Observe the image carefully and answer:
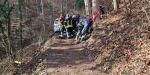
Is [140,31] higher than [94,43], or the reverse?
[140,31]

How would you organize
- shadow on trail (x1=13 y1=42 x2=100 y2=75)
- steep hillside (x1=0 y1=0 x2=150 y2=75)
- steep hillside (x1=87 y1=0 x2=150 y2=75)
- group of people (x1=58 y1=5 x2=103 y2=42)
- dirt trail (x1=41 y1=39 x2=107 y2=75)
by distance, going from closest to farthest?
steep hillside (x1=87 y1=0 x2=150 y2=75) < steep hillside (x1=0 y1=0 x2=150 y2=75) < dirt trail (x1=41 y1=39 x2=107 y2=75) < shadow on trail (x1=13 y1=42 x2=100 y2=75) < group of people (x1=58 y1=5 x2=103 y2=42)

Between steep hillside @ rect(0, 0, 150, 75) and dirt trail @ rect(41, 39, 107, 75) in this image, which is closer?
steep hillside @ rect(0, 0, 150, 75)

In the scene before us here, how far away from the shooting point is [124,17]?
44.0ft

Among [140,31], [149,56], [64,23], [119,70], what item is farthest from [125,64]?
[64,23]

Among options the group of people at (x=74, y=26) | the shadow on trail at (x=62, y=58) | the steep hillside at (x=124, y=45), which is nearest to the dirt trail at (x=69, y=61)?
the shadow on trail at (x=62, y=58)

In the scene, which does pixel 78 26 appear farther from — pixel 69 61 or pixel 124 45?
pixel 124 45

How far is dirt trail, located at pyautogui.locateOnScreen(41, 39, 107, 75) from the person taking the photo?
9.98m

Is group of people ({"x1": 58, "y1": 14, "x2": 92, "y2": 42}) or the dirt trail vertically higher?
group of people ({"x1": 58, "y1": 14, "x2": 92, "y2": 42})

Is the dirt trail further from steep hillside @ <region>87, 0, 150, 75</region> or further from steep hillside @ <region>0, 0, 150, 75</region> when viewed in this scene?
steep hillside @ <region>87, 0, 150, 75</region>

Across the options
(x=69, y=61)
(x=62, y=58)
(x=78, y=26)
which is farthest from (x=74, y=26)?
(x=69, y=61)

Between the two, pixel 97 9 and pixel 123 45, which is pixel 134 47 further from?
pixel 97 9

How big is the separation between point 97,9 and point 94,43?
3.13 metres

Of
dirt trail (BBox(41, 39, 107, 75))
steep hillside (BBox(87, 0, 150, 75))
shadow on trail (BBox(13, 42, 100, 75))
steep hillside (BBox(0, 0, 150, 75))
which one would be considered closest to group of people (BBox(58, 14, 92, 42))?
steep hillside (BBox(0, 0, 150, 75))

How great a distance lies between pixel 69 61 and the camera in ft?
38.1
